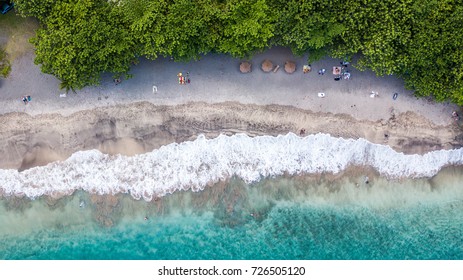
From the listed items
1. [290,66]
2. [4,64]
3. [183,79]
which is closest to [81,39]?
[183,79]

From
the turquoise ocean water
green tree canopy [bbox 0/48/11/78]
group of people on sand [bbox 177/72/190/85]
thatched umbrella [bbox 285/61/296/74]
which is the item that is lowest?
the turquoise ocean water

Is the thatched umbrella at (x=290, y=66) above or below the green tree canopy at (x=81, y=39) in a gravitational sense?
below

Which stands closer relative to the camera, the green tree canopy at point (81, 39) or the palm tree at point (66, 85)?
the green tree canopy at point (81, 39)

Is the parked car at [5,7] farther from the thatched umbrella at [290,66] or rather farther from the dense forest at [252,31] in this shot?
the thatched umbrella at [290,66]

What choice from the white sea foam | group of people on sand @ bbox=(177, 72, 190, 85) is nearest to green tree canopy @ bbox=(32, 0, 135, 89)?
group of people on sand @ bbox=(177, 72, 190, 85)

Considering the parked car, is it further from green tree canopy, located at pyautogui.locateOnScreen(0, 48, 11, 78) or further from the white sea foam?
the white sea foam

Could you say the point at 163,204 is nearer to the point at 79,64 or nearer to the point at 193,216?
the point at 193,216

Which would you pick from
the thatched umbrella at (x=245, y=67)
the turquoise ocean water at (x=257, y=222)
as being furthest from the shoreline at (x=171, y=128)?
the turquoise ocean water at (x=257, y=222)

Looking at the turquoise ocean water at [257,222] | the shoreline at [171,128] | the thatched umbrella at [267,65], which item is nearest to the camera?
the thatched umbrella at [267,65]
